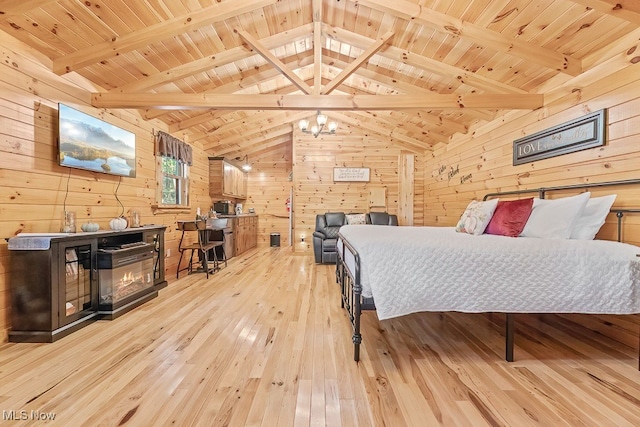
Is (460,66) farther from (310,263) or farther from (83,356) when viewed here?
(83,356)

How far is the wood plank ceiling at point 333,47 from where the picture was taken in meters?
2.21

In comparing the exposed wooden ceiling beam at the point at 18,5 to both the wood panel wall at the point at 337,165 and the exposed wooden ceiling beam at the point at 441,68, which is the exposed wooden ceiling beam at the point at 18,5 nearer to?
the exposed wooden ceiling beam at the point at 441,68

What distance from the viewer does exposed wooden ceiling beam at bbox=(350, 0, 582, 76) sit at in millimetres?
2484

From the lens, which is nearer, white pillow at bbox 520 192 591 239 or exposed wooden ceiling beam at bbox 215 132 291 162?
white pillow at bbox 520 192 591 239

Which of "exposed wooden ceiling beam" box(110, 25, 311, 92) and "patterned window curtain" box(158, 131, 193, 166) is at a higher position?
"exposed wooden ceiling beam" box(110, 25, 311, 92)

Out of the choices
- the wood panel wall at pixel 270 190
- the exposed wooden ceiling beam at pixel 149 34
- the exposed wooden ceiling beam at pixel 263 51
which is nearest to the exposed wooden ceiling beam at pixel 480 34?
the exposed wooden ceiling beam at pixel 263 51

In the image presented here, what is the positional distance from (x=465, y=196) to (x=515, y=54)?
2.37m

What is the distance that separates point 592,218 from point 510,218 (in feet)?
1.75

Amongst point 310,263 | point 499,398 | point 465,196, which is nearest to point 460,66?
point 465,196

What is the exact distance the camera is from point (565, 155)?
262cm

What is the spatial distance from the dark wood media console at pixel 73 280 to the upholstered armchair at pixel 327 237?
2866 mm

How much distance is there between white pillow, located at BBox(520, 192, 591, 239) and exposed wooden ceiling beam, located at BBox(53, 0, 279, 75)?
3093 millimetres

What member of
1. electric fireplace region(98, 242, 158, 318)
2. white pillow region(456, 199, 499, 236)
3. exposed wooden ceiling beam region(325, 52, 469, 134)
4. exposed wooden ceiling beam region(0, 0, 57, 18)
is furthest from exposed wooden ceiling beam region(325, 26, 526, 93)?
electric fireplace region(98, 242, 158, 318)

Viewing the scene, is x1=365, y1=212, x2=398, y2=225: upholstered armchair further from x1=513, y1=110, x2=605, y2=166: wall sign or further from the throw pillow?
x1=513, y1=110, x2=605, y2=166: wall sign
